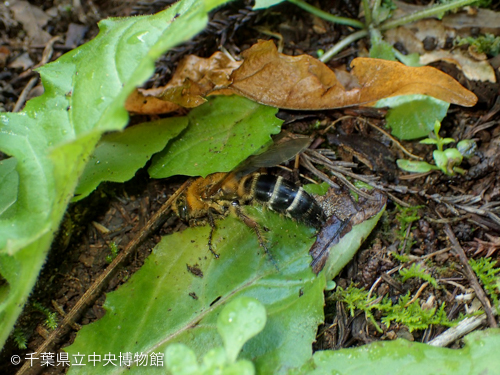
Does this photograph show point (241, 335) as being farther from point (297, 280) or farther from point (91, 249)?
point (91, 249)

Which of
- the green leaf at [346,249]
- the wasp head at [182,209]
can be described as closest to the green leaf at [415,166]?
the green leaf at [346,249]

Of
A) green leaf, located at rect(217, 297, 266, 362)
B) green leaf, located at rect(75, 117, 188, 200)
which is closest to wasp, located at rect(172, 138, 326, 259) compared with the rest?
green leaf, located at rect(75, 117, 188, 200)

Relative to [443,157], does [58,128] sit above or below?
above

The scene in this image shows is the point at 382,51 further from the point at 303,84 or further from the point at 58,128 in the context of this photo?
the point at 58,128

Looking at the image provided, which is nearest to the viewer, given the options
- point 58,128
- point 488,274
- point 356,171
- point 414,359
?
point 414,359

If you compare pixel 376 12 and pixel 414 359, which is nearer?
pixel 414 359

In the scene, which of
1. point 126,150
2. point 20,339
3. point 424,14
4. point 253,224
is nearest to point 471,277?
point 253,224

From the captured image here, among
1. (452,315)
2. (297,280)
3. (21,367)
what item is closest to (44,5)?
(21,367)

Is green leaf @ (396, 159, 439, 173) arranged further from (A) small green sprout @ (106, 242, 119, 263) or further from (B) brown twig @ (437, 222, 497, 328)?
(A) small green sprout @ (106, 242, 119, 263)
